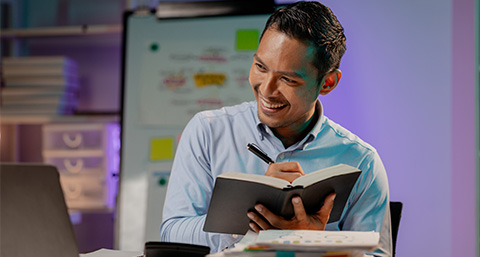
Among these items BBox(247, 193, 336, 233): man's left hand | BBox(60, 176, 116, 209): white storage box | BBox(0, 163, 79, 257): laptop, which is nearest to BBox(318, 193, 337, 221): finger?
BBox(247, 193, 336, 233): man's left hand

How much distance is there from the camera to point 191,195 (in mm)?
1438

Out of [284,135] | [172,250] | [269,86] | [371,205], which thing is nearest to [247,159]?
[284,135]

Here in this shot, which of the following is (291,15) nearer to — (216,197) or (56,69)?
(216,197)

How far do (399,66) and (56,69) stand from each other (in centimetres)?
167

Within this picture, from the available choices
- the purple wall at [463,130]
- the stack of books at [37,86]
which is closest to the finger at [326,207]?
the purple wall at [463,130]

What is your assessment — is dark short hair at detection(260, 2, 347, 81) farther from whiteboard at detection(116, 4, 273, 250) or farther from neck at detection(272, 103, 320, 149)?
whiteboard at detection(116, 4, 273, 250)

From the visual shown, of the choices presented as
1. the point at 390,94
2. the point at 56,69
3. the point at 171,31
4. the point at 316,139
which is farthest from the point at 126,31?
the point at 316,139

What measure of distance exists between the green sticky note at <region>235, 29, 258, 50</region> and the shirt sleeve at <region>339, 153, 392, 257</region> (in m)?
1.18

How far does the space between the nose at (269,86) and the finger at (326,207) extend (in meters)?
0.34

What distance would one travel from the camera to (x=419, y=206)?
2289mm

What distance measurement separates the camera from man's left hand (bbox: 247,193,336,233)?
1135 mm

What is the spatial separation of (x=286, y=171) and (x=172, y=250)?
0.35 meters

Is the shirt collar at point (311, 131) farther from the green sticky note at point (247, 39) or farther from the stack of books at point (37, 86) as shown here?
the stack of books at point (37, 86)

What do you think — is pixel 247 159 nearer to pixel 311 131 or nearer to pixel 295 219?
pixel 311 131
